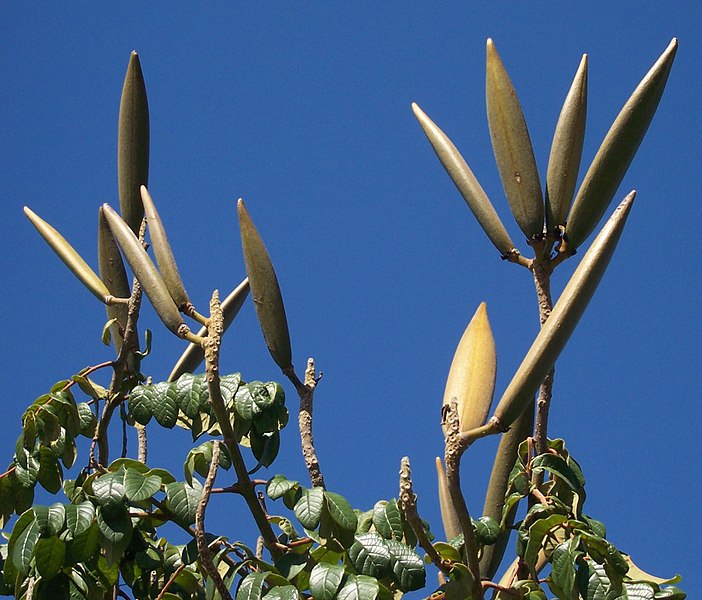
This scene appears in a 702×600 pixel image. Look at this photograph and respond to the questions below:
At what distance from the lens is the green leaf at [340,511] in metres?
1.95

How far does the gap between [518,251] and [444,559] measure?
602mm

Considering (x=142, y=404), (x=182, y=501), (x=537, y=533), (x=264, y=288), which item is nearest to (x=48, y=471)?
(x=142, y=404)

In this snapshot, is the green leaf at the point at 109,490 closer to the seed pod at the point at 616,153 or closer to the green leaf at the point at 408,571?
the green leaf at the point at 408,571

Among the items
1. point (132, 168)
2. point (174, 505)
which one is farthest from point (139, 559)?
point (132, 168)

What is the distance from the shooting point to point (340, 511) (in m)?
1.95

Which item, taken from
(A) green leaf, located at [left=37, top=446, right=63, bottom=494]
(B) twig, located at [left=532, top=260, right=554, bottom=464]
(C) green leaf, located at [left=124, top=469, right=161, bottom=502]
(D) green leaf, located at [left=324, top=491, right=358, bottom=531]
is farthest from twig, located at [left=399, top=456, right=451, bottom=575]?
(A) green leaf, located at [left=37, top=446, right=63, bottom=494]

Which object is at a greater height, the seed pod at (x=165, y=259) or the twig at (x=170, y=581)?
the seed pod at (x=165, y=259)

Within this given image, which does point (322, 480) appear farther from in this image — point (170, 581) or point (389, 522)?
point (170, 581)

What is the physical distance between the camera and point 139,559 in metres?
2.20

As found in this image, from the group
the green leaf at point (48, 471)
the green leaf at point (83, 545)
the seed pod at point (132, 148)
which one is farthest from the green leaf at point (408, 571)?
the seed pod at point (132, 148)

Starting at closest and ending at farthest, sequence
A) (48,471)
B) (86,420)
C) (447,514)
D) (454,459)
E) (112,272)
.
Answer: (454,459)
(447,514)
(48,471)
(86,420)
(112,272)

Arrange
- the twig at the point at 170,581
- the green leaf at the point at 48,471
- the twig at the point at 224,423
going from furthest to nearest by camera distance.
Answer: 1. the green leaf at the point at 48,471
2. the twig at the point at 170,581
3. the twig at the point at 224,423

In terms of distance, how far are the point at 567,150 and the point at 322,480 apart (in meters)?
0.80

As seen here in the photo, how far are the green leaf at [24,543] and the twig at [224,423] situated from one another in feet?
1.32
